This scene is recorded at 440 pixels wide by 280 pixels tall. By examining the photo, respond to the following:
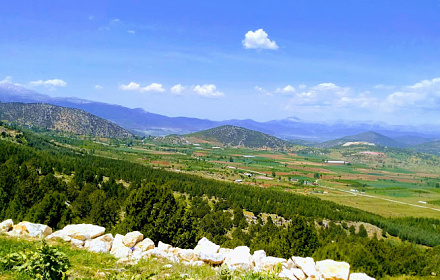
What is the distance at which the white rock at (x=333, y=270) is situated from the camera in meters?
12.6

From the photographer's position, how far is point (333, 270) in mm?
12891

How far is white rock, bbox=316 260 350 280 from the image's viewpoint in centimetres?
1255

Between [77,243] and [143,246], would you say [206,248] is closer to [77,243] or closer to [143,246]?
[143,246]

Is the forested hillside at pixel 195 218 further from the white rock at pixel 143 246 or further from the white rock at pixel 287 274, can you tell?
the white rock at pixel 287 274

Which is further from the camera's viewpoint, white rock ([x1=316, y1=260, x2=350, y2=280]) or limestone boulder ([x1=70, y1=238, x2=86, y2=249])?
limestone boulder ([x1=70, y1=238, x2=86, y2=249])

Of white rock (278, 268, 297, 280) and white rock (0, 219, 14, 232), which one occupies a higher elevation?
white rock (278, 268, 297, 280)

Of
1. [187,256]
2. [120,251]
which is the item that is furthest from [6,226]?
[187,256]

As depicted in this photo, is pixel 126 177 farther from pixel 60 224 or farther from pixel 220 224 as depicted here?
pixel 60 224

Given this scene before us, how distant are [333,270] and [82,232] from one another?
1421 centimetres

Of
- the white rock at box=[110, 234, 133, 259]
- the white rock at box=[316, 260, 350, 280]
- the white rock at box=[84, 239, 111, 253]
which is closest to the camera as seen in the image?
the white rock at box=[316, 260, 350, 280]

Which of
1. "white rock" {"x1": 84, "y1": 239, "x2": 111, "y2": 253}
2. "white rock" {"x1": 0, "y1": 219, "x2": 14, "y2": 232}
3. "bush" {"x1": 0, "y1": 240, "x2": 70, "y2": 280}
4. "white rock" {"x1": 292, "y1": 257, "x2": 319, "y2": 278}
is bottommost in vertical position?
"white rock" {"x1": 0, "y1": 219, "x2": 14, "y2": 232}

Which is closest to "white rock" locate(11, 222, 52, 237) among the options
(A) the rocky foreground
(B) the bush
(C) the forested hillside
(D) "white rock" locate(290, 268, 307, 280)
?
(A) the rocky foreground

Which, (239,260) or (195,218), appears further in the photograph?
(195,218)

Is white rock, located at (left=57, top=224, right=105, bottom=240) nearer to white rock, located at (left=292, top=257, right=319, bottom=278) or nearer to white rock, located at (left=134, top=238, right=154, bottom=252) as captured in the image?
white rock, located at (left=134, top=238, right=154, bottom=252)
